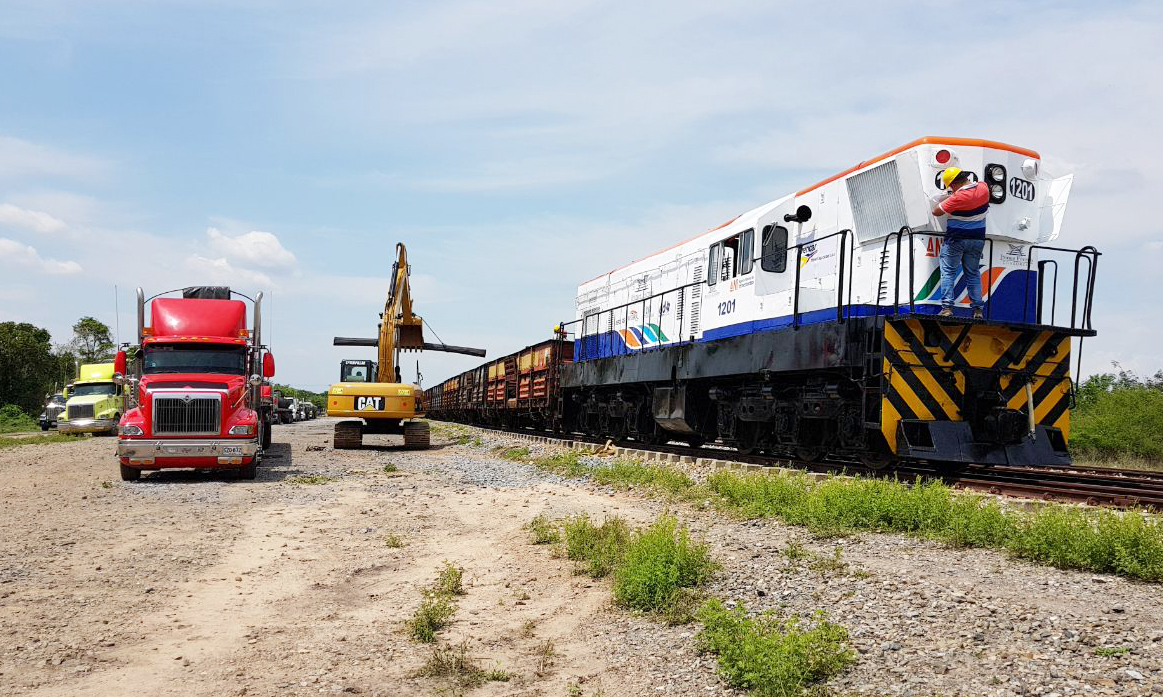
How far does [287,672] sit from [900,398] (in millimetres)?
7135

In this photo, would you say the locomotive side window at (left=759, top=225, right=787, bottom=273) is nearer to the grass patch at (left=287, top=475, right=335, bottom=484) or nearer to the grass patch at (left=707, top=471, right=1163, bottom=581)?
the grass patch at (left=707, top=471, right=1163, bottom=581)

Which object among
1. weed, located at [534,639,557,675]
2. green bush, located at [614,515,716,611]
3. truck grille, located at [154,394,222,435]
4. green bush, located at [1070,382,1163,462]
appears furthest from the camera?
green bush, located at [1070,382,1163,462]

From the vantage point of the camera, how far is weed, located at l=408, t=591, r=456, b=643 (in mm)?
5363

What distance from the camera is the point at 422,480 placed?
13.3 meters

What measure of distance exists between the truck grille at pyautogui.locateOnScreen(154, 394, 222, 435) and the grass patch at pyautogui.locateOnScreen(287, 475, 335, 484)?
1469 mm

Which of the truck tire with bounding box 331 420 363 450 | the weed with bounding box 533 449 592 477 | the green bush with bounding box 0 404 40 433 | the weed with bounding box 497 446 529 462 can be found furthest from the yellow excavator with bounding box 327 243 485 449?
the green bush with bounding box 0 404 40 433

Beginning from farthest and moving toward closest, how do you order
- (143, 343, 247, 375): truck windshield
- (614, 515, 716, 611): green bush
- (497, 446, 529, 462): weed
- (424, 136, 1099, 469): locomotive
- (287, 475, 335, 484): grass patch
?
1. (497, 446, 529, 462): weed
2. (143, 343, 247, 375): truck windshield
3. (287, 475, 335, 484): grass patch
4. (424, 136, 1099, 469): locomotive
5. (614, 515, 716, 611): green bush

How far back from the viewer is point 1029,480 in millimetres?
10328

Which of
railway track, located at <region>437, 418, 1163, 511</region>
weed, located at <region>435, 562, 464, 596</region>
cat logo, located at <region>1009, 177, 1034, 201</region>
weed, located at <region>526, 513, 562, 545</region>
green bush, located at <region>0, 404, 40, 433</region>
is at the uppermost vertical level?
cat logo, located at <region>1009, 177, 1034, 201</region>

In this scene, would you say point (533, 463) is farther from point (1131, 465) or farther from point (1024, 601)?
point (1131, 465)

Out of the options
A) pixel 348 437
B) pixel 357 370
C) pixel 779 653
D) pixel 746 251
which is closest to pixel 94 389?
pixel 357 370

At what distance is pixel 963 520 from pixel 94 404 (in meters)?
29.4

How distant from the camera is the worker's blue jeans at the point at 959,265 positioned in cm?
965

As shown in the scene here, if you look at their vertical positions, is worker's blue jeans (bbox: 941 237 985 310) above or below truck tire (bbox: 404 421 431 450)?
above
